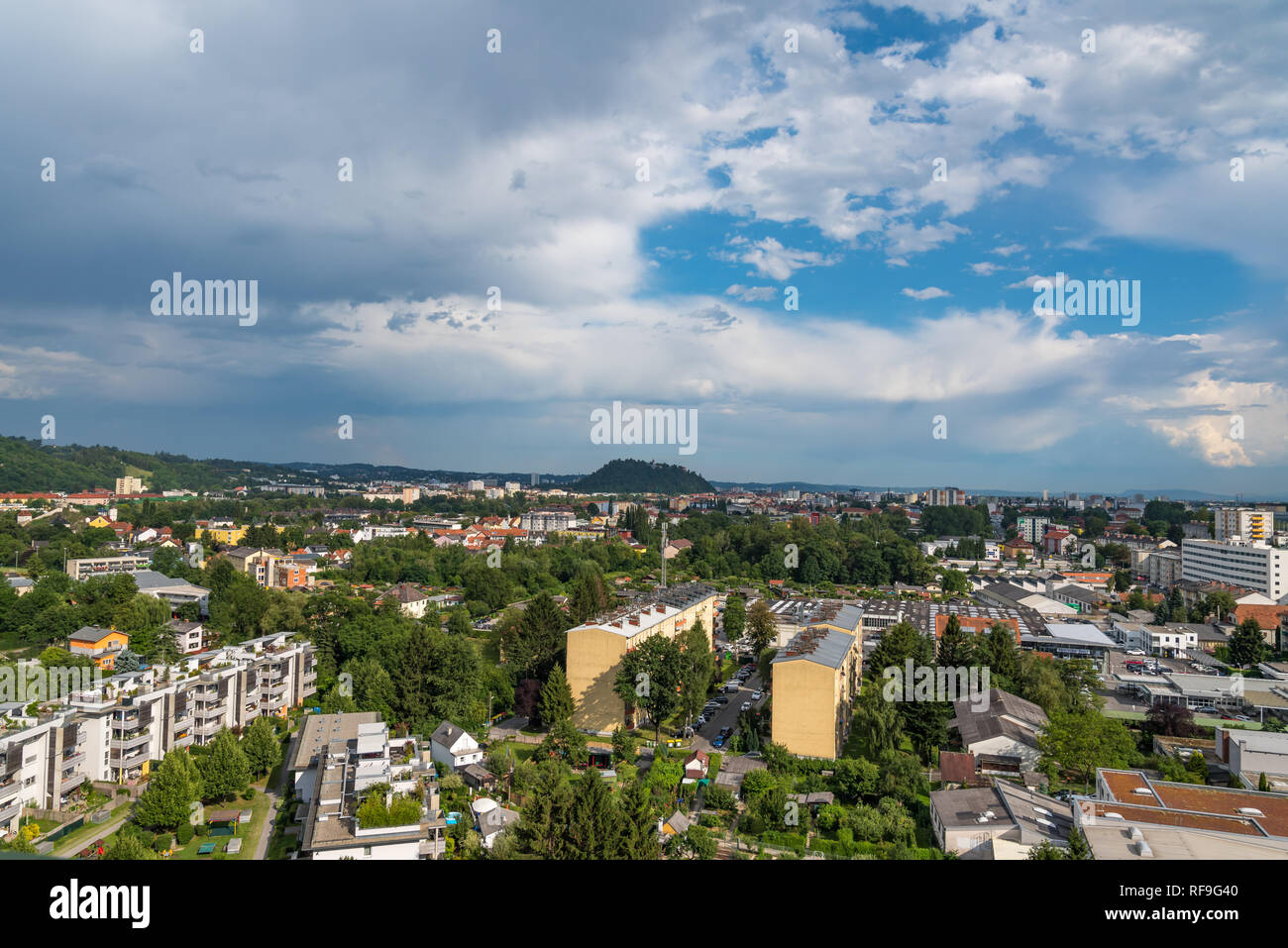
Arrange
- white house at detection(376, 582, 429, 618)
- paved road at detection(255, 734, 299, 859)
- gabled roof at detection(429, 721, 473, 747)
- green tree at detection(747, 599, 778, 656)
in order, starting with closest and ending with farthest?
paved road at detection(255, 734, 299, 859) → gabled roof at detection(429, 721, 473, 747) → green tree at detection(747, 599, 778, 656) → white house at detection(376, 582, 429, 618)

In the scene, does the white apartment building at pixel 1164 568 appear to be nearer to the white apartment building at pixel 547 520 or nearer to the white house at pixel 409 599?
the white house at pixel 409 599

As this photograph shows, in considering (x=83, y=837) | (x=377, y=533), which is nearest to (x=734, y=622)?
(x=83, y=837)

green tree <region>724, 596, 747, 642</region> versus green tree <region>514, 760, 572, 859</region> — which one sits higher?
green tree <region>514, 760, 572, 859</region>

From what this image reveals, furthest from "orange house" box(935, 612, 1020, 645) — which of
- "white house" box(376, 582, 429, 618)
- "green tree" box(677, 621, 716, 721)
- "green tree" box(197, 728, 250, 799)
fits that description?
"green tree" box(197, 728, 250, 799)

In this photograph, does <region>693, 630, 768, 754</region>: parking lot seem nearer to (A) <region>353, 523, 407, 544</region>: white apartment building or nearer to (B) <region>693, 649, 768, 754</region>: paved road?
(B) <region>693, 649, 768, 754</region>: paved road

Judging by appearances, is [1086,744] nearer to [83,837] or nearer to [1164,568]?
[83,837]
